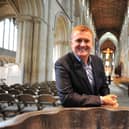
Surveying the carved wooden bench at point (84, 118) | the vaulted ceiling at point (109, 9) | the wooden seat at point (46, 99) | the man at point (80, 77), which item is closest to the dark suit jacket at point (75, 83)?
the man at point (80, 77)

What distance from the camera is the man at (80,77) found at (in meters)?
2.22

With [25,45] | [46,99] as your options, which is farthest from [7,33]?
[46,99]

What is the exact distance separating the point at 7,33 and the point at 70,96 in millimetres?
32299

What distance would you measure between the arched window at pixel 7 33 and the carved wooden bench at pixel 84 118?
30.4 meters

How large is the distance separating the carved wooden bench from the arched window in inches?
1197

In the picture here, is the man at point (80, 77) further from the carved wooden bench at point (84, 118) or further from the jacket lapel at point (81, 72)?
the carved wooden bench at point (84, 118)

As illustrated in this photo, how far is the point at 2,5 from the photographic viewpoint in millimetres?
25609

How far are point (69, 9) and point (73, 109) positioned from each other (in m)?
24.9

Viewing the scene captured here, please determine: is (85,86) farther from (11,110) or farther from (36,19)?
(36,19)

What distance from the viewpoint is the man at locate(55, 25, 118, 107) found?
7.28 ft

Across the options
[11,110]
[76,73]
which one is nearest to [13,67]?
[11,110]

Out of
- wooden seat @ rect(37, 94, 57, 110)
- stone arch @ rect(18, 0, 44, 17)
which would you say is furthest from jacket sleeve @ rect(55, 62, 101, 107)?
stone arch @ rect(18, 0, 44, 17)

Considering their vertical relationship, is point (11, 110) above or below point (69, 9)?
below

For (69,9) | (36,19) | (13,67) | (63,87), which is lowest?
(63,87)
